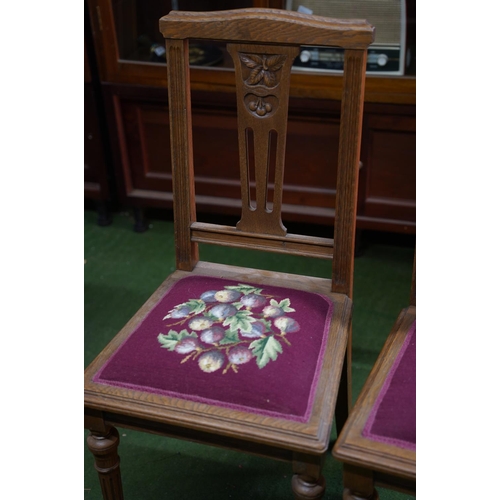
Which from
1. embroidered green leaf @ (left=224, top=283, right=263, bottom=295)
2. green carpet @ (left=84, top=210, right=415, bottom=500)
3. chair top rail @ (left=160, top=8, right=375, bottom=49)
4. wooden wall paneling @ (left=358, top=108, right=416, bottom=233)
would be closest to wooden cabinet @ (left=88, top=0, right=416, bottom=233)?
wooden wall paneling @ (left=358, top=108, right=416, bottom=233)

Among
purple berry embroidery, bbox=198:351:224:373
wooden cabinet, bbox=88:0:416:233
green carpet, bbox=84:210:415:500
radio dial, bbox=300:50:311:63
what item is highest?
radio dial, bbox=300:50:311:63

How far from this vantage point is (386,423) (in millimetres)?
1013

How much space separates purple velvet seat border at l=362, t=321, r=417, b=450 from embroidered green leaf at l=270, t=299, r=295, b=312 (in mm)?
225

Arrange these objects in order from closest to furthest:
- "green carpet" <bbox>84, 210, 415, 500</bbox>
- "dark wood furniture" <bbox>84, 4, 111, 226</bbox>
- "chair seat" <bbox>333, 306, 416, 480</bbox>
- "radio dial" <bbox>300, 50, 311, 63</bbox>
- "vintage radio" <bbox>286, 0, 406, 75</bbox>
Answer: "chair seat" <bbox>333, 306, 416, 480</bbox>, "green carpet" <bbox>84, 210, 415, 500</bbox>, "vintage radio" <bbox>286, 0, 406, 75</bbox>, "radio dial" <bbox>300, 50, 311, 63</bbox>, "dark wood furniture" <bbox>84, 4, 111, 226</bbox>

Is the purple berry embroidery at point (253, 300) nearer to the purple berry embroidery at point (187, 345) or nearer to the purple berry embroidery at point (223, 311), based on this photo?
the purple berry embroidery at point (223, 311)

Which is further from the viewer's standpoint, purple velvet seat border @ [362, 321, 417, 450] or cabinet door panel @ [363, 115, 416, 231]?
cabinet door panel @ [363, 115, 416, 231]

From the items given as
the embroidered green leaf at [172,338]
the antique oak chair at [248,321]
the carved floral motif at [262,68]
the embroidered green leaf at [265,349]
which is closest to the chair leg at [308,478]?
the antique oak chair at [248,321]

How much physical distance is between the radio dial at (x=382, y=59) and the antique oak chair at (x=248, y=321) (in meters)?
0.91

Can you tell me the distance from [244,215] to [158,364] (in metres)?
0.37

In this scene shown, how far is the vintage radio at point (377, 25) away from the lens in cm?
197

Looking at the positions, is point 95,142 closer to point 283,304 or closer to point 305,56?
point 305,56

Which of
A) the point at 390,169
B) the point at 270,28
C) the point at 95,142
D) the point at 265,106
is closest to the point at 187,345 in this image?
the point at 265,106

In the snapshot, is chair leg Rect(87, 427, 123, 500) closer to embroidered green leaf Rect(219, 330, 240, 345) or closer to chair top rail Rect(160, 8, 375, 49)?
embroidered green leaf Rect(219, 330, 240, 345)

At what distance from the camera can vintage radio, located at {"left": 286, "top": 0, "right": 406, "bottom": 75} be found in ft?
6.48
